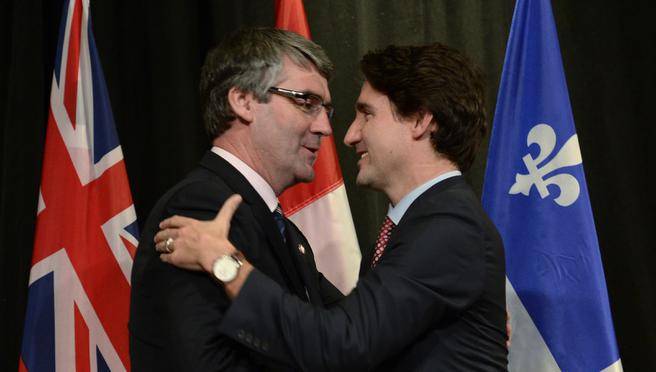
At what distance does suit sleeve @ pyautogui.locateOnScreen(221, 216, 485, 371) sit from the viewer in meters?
1.48

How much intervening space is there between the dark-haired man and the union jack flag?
111 cm

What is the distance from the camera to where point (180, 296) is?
1507 mm

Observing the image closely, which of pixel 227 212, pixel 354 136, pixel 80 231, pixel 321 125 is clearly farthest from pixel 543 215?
pixel 80 231

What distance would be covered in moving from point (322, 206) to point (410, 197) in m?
1.12

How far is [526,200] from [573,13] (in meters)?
1.14

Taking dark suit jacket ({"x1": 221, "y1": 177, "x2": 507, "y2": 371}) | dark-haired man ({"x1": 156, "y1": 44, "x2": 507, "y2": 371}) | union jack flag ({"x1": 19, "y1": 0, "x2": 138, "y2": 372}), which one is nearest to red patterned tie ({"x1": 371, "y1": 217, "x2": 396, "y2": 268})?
dark-haired man ({"x1": 156, "y1": 44, "x2": 507, "y2": 371})

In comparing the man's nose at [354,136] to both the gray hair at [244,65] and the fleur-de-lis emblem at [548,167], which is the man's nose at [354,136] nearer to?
the gray hair at [244,65]

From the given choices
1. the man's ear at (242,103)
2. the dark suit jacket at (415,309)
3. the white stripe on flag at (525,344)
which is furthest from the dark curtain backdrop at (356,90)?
the dark suit jacket at (415,309)

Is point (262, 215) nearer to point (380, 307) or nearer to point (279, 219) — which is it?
point (279, 219)

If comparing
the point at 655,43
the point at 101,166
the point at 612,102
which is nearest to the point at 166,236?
the point at 101,166

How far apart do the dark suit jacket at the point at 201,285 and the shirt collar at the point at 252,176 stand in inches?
2.1

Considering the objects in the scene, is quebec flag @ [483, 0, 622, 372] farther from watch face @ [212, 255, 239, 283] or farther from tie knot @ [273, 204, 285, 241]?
watch face @ [212, 255, 239, 283]

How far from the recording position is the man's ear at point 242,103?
6.11 ft

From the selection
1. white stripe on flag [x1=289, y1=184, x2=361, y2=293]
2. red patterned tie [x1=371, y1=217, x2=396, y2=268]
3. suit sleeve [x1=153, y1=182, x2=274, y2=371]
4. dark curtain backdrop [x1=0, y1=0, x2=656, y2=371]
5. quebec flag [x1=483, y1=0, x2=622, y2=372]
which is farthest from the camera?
dark curtain backdrop [x1=0, y1=0, x2=656, y2=371]
